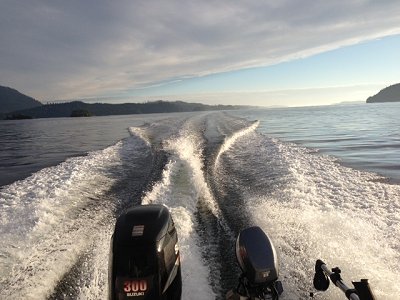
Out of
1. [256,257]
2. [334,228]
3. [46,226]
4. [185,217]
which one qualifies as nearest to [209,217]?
[185,217]

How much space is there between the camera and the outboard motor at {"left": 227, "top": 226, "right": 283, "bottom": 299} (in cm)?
339

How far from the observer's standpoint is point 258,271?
339cm

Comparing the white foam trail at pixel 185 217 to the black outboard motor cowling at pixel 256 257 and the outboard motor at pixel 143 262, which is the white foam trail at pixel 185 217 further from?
the black outboard motor cowling at pixel 256 257

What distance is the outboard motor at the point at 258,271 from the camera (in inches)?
134

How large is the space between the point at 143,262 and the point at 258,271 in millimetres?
1086

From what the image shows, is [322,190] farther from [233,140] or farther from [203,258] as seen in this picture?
[233,140]

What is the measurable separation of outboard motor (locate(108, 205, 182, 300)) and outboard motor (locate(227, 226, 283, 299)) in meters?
0.66

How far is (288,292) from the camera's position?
4.32 meters

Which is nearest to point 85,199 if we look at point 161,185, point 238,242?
point 161,185

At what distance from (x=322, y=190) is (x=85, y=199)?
206 inches

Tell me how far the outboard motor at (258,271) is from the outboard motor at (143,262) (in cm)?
66

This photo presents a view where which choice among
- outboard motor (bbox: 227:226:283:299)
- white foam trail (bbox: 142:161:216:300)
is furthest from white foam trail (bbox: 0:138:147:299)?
outboard motor (bbox: 227:226:283:299)

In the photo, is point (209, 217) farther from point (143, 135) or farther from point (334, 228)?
point (143, 135)

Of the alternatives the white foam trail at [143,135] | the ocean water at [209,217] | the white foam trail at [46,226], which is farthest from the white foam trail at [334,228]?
the white foam trail at [143,135]
